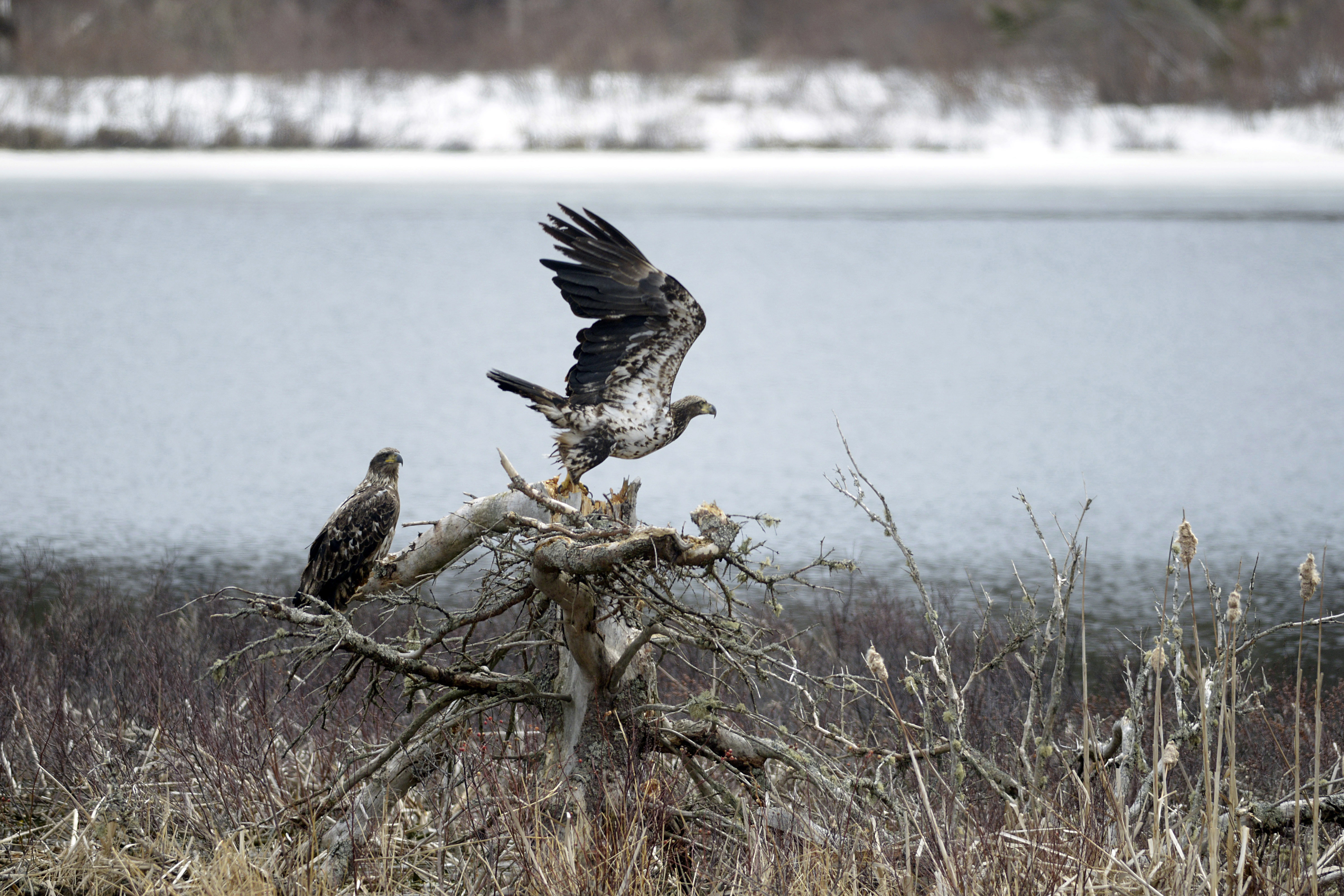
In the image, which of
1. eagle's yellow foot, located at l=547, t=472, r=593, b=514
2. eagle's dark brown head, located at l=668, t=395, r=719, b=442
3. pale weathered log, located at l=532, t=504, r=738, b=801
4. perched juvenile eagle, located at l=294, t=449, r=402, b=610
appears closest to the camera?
pale weathered log, located at l=532, t=504, r=738, b=801

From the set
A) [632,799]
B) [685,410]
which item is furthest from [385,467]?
[632,799]

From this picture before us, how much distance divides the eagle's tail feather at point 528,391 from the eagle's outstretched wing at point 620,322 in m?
0.06

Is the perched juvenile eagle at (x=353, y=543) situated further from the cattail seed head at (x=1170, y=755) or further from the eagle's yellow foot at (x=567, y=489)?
the cattail seed head at (x=1170, y=755)

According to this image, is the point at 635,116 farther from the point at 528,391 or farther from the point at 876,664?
the point at 876,664

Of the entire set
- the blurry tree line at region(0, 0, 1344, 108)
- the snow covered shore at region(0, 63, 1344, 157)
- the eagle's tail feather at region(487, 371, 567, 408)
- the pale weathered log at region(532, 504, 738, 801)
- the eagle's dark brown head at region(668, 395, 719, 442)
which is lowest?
the pale weathered log at region(532, 504, 738, 801)

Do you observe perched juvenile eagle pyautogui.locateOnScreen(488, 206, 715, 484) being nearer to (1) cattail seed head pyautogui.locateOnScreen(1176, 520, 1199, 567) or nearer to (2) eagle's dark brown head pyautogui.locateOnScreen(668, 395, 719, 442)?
(2) eagle's dark brown head pyautogui.locateOnScreen(668, 395, 719, 442)

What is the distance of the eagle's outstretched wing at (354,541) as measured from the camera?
15.6 ft

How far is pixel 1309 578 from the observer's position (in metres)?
2.66

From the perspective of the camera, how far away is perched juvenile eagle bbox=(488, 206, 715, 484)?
4395mm

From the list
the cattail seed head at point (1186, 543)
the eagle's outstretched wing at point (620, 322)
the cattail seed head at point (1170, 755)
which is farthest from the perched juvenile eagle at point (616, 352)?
the cattail seed head at point (1186, 543)

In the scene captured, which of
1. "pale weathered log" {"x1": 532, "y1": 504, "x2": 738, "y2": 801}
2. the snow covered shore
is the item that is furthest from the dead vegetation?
the snow covered shore

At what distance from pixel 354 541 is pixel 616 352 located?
3.68ft

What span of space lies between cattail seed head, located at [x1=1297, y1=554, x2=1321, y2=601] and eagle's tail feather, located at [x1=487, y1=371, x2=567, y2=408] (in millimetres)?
2255

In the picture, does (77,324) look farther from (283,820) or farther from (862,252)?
(283,820)
